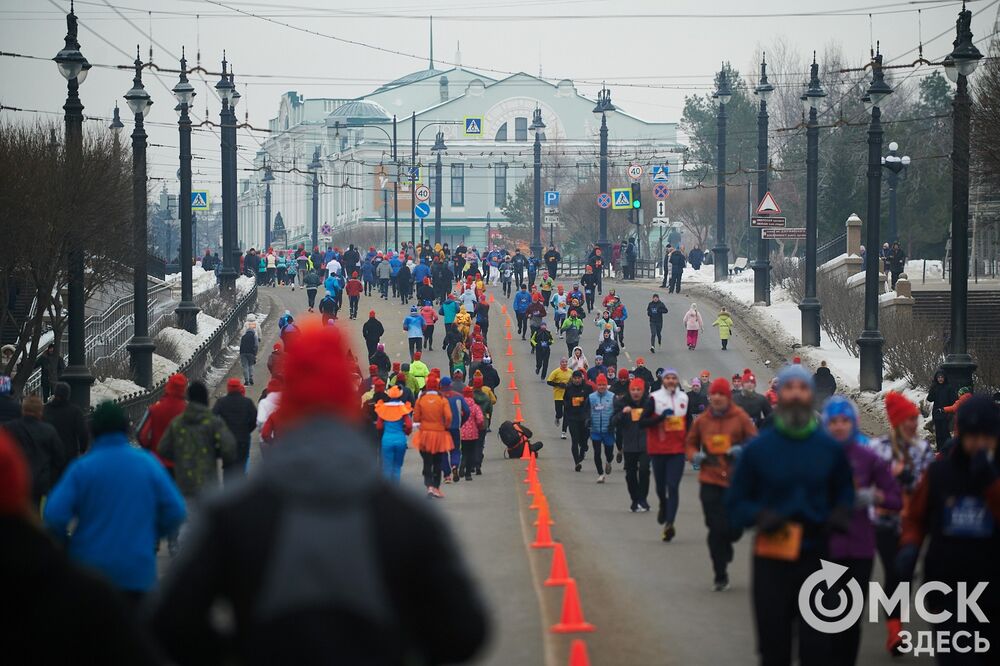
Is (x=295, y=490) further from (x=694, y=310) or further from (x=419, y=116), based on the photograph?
(x=419, y=116)

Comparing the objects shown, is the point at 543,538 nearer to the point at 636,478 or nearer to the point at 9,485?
the point at 636,478

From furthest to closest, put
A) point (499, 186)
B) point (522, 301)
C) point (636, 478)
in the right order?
point (499, 186) → point (522, 301) → point (636, 478)

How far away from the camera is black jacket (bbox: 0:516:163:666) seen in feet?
14.8

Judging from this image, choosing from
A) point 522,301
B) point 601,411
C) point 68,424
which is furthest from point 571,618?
point 522,301

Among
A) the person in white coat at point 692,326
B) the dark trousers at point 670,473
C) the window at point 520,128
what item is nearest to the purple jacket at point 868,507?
the dark trousers at point 670,473

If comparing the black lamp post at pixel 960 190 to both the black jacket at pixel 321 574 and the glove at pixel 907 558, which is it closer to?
the glove at pixel 907 558

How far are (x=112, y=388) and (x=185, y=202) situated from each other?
772 centimetres

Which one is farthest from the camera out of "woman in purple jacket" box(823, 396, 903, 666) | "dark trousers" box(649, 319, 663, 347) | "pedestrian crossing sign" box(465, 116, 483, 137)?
"pedestrian crossing sign" box(465, 116, 483, 137)

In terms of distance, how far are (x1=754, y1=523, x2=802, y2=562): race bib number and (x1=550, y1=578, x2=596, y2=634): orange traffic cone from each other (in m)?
4.01

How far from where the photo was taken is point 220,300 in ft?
167

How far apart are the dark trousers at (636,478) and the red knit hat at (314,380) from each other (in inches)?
601

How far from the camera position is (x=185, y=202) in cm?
3928

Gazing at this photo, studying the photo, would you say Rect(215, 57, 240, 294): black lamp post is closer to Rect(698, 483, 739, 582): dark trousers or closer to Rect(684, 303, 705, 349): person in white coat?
Rect(684, 303, 705, 349): person in white coat

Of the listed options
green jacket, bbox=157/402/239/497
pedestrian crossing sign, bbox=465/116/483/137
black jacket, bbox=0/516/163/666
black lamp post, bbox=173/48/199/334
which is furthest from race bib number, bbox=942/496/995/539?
pedestrian crossing sign, bbox=465/116/483/137
